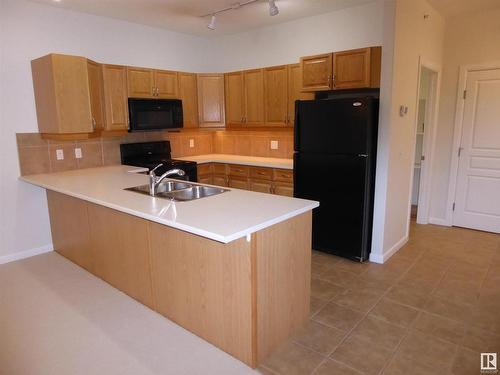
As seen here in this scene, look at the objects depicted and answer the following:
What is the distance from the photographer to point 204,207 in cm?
219

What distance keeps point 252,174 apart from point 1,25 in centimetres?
299

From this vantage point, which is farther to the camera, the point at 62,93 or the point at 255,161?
the point at 255,161

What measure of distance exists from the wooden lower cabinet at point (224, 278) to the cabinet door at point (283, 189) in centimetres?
181

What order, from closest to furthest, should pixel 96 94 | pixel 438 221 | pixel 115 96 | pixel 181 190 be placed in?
pixel 181 190 < pixel 96 94 < pixel 115 96 < pixel 438 221

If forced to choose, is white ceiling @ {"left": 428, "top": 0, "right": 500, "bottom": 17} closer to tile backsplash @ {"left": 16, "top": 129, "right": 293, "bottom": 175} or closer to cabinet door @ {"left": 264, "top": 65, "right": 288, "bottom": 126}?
cabinet door @ {"left": 264, "top": 65, "right": 288, "bottom": 126}

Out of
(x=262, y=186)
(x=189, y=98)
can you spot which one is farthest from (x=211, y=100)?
(x=262, y=186)

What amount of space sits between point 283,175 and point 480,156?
8.02 ft

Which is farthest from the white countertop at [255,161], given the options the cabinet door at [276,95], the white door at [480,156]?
the white door at [480,156]

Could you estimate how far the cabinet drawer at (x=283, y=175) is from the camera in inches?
161

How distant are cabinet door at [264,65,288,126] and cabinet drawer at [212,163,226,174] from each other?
85 centimetres

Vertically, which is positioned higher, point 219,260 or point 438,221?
point 219,260

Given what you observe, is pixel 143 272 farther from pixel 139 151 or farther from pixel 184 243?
pixel 139 151

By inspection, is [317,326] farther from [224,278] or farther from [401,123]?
[401,123]

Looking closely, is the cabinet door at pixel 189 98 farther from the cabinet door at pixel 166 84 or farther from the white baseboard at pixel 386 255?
the white baseboard at pixel 386 255
